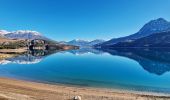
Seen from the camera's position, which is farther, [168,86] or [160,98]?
[168,86]

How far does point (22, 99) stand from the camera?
1251 inches

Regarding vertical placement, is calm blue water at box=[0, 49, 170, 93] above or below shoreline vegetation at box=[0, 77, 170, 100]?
above

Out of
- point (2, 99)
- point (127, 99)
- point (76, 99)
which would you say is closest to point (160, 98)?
point (127, 99)

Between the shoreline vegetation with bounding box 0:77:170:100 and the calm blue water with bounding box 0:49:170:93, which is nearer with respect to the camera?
the shoreline vegetation with bounding box 0:77:170:100

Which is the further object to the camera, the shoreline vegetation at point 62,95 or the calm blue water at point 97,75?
the calm blue water at point 97,75

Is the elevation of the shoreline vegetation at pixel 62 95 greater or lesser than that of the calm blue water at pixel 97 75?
lesser

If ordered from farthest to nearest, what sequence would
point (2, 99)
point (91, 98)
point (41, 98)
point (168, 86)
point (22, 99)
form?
point (168, 86), point (91, 98), point (41, 98), point (22, 99), point (2, 99)

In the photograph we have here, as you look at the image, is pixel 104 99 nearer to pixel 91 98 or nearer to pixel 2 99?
pixel 91 98

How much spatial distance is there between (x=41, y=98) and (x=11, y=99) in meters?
4.79

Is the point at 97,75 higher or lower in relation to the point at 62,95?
higher

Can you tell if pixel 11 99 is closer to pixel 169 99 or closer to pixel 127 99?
pixel 127 99

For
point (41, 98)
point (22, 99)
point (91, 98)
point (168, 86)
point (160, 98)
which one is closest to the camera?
point (22, 99)

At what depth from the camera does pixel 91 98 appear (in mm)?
37375

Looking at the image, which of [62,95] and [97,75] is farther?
[97,75]
